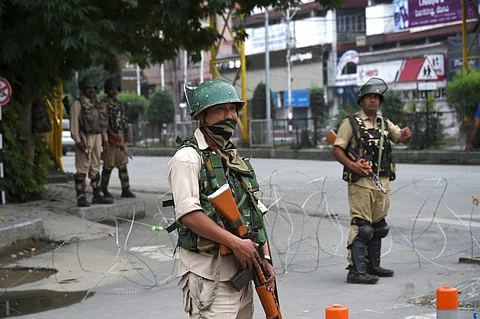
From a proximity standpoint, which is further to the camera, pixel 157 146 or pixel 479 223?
pixel 157 146

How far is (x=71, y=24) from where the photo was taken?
1063 cm

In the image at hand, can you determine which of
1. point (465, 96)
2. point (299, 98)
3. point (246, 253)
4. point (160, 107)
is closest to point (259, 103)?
point (160, 107)

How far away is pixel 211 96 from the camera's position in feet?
12.6

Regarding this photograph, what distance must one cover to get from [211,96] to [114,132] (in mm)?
8958

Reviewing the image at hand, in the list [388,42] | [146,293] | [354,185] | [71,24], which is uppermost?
[388,42]

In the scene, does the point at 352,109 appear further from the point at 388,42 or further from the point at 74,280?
the point at 388,42

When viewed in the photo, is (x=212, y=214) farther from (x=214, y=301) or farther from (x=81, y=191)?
(x=81, y=191)

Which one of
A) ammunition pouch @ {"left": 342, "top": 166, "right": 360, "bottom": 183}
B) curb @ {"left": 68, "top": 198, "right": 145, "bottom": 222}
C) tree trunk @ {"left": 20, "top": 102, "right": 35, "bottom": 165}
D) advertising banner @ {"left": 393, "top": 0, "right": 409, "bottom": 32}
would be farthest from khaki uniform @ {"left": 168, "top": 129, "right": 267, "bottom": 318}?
advertising banner @ {"left": 393, "top": 0, "right": 409, "bottom": 32}

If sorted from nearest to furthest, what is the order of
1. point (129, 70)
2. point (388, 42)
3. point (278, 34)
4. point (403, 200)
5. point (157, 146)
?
point (403, 200) → point (157, 146) → point (388, 42) → point (278, 34) → point (129, 70)

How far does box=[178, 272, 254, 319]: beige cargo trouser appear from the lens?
12.4 ft

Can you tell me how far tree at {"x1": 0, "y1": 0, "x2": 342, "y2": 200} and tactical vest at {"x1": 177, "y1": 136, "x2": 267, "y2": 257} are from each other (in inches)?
277

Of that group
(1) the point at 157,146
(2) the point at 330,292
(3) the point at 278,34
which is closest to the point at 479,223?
(2) the point at 330,292

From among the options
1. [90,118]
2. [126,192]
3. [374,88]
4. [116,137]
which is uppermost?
[374,88]

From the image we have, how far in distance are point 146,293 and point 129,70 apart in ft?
245
